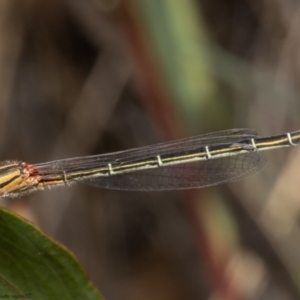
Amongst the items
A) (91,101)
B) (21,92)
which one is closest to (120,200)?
(91,101)

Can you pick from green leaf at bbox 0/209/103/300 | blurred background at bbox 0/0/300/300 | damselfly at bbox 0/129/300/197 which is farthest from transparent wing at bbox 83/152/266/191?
green leaf at bbox 0/209/103/300

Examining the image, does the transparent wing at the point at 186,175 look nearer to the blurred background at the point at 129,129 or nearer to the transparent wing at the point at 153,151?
the transparent wing at the point at 153,151

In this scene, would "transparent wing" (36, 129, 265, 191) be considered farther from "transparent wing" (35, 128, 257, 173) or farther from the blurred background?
the blurred background

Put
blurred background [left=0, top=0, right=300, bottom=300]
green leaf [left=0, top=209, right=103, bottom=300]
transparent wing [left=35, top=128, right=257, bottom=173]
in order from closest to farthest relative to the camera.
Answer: green leaf [left=0, top=209, right=103, bottom=300] < transparent wing [left=35, top=128, right=257, bottom=173] < blurred background [left=0, top=0, right=300, bottom=300]

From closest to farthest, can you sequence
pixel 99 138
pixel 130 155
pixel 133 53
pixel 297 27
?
pixel 133 53
pixel 130 155
pixel 297 27
pixel 99 138

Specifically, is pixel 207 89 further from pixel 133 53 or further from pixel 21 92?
pixel 21 92

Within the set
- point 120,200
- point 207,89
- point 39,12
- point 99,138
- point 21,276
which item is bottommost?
point 21,276

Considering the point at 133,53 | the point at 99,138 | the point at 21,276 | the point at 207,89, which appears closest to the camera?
the point at 21,276
